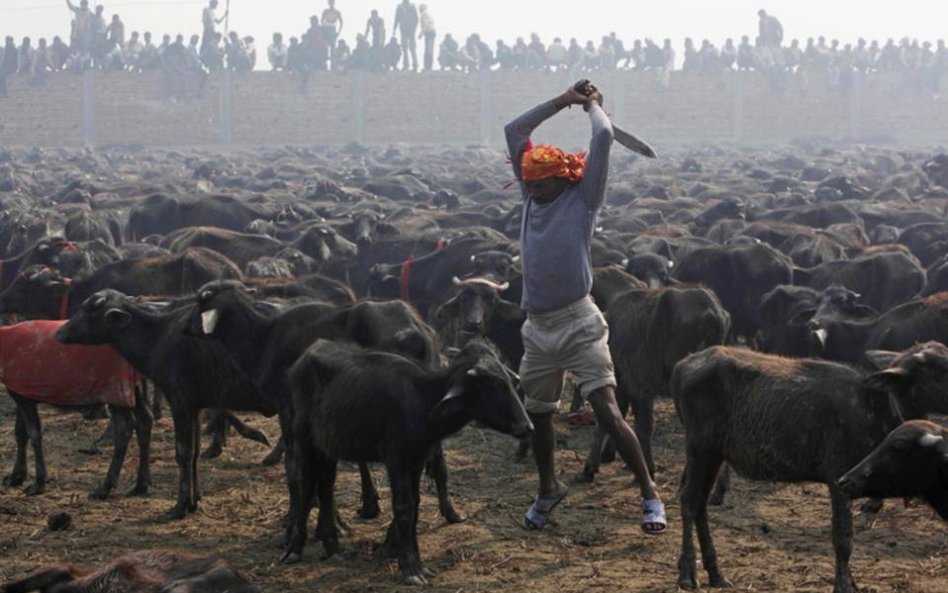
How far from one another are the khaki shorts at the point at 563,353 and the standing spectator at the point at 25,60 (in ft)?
206

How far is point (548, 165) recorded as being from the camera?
732 cm

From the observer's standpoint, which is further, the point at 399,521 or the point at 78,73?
the point at 78,73

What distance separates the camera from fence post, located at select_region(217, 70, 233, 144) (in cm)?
6631

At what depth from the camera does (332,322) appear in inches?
349

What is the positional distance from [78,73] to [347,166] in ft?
75.2

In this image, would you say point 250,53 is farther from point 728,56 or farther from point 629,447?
point 629,447

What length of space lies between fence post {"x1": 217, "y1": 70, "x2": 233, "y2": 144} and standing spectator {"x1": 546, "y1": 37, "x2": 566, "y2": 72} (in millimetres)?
16586

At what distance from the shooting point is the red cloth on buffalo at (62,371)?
359 inches

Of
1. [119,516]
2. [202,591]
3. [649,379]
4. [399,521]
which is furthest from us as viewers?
[649,379]

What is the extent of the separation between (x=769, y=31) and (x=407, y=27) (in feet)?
66.7

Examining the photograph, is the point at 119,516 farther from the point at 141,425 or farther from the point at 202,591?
the point at 202,591

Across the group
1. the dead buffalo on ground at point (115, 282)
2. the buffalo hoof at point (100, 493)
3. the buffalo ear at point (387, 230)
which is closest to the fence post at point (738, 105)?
the buffalo ear at point (387, 230)

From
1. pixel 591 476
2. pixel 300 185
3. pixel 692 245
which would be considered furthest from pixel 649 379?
pixel 300 185

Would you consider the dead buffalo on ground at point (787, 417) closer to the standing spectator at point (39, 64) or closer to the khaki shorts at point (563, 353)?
the khaki shorts at point (563, 353)
